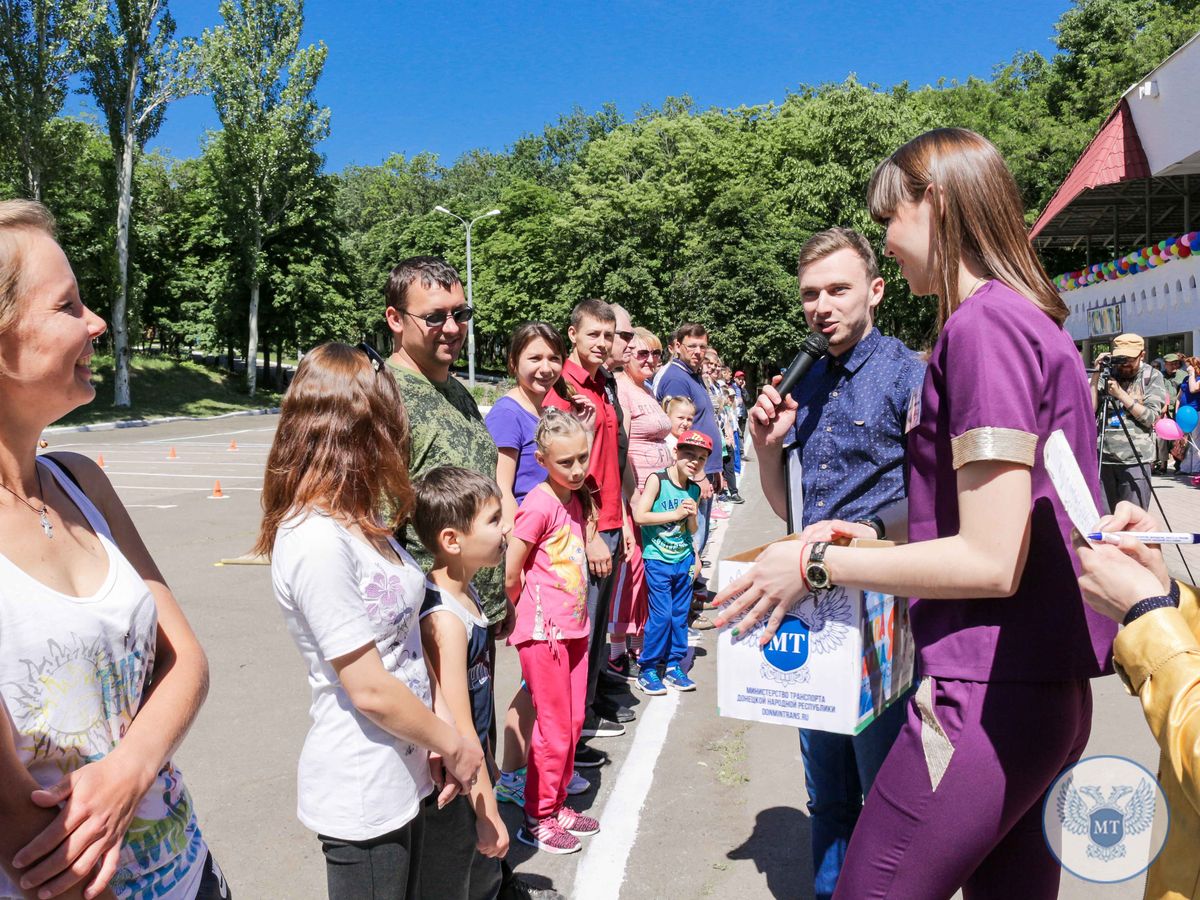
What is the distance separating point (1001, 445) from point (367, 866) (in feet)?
5.68

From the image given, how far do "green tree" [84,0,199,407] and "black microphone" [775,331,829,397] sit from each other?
3525cm

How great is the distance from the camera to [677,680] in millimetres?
5645

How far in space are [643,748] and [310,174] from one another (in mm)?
41349

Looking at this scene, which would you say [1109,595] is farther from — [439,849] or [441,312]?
[441,312]

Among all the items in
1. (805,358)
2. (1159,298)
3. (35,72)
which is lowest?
(805,358)

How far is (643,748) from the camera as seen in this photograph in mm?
4703

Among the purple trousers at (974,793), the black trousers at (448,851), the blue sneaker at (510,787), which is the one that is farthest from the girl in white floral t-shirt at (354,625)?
the blue sneaker at (510,787)

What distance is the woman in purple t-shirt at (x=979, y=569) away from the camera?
1.72 meters

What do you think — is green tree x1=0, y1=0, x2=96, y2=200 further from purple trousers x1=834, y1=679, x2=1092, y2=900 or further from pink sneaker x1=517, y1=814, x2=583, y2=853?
purple trousers x1=834, y1=679, x2=1092, y2=900

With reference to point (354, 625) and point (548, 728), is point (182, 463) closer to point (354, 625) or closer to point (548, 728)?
point (548, 728)

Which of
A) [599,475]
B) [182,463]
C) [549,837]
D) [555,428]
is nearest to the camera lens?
[549,837]

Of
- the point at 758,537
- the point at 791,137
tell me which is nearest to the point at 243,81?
the point at 791,137

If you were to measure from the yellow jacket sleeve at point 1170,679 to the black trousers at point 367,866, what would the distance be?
167cm

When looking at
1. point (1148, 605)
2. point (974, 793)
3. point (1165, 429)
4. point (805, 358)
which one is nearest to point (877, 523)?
point (805, 358)
